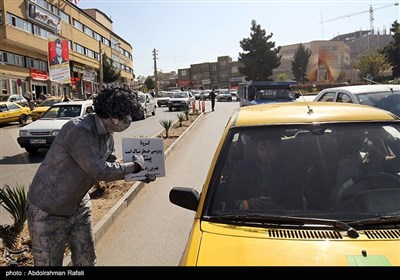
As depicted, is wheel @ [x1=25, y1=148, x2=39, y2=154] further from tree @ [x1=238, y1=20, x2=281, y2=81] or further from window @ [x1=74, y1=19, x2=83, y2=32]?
tree @ [x1=238, y1=20, x2=281, y2=81]

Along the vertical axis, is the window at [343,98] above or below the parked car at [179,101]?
below

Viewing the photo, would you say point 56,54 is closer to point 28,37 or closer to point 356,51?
point 28,37

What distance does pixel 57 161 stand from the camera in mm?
2770

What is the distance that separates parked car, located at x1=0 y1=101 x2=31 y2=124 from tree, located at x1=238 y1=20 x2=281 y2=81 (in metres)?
52.6

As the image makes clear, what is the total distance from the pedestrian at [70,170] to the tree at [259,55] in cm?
6999

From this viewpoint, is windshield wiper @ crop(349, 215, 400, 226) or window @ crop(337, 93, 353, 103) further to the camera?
window @ crop(337, 93, 353, 103)

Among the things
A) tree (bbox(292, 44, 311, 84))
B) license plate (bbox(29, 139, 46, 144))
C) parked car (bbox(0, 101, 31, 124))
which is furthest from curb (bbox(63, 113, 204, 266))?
tree (bbox(292, 44, 311, 84))

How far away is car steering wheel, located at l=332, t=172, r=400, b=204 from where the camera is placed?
261 centimetres

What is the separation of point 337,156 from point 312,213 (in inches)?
25.4

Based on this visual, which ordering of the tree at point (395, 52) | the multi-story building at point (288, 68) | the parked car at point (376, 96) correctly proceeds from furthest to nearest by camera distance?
the multi-story building at point (288, 68) → the tree at point (395, 52) → the parked car at point (376, 96)

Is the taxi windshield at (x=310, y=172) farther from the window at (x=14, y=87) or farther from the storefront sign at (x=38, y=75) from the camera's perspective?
the storefront sign at (x=38, y=75)

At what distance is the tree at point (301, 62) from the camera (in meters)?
87.6

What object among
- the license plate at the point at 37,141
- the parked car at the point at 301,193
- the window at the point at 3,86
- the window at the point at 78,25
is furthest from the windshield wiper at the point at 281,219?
the window at the point at 78,25
